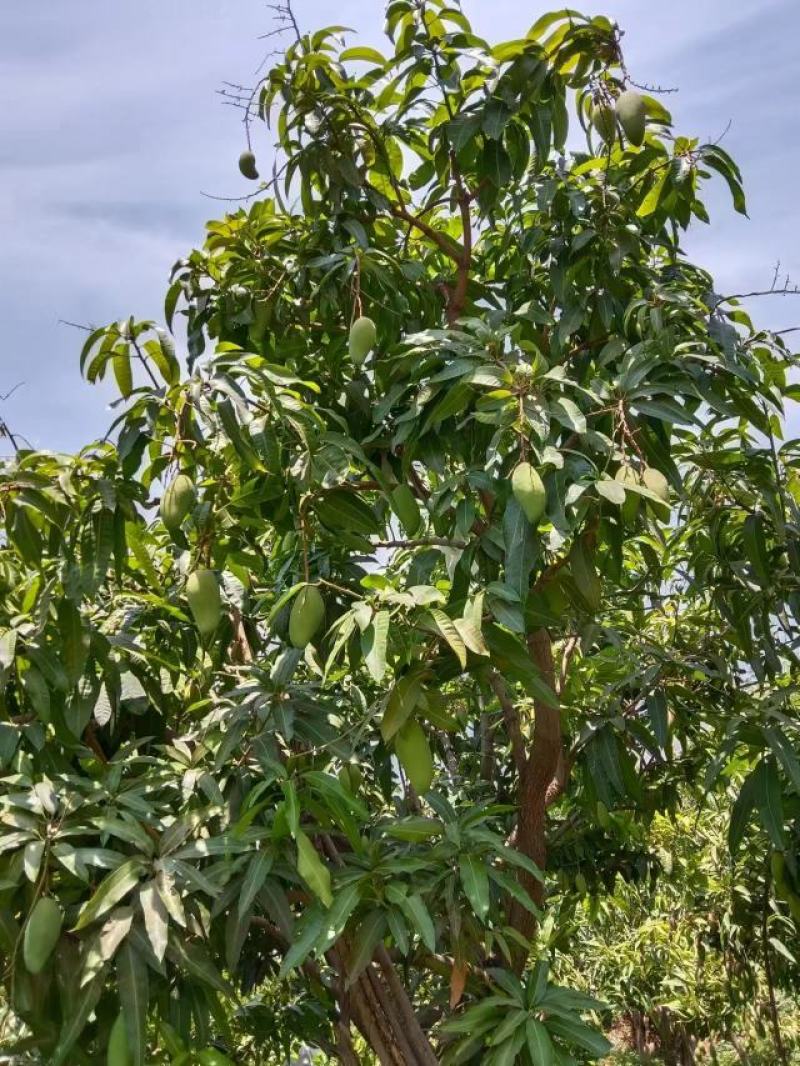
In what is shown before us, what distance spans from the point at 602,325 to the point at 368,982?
1.20 metres

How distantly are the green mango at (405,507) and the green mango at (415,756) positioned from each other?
385mm

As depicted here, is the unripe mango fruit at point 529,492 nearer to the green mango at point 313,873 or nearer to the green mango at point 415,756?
the green mango at point 415,756

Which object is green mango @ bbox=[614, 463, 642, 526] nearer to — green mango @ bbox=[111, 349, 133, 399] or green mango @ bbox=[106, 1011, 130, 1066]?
green mango @ bbox=[111, 349, 133, 399]

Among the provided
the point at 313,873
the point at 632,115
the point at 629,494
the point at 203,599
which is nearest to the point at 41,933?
the point at 313,873

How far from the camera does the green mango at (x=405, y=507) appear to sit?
5.32 feet

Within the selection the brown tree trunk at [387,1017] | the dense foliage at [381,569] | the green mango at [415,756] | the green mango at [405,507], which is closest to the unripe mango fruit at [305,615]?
the dense foliage at [381,569]

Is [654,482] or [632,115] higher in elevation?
[632,115]

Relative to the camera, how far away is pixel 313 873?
50.8 inches

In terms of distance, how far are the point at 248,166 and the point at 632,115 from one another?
80 centimetres

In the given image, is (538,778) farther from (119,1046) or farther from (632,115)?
(632,115)

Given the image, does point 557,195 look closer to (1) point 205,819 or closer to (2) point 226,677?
(2) point 226,677

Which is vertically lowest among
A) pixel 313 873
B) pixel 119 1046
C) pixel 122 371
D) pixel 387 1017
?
pixel 387 1017

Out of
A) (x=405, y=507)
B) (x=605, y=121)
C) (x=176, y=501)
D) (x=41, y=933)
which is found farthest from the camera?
(x=605, y=121)

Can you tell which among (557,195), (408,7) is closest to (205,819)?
(557,195)
